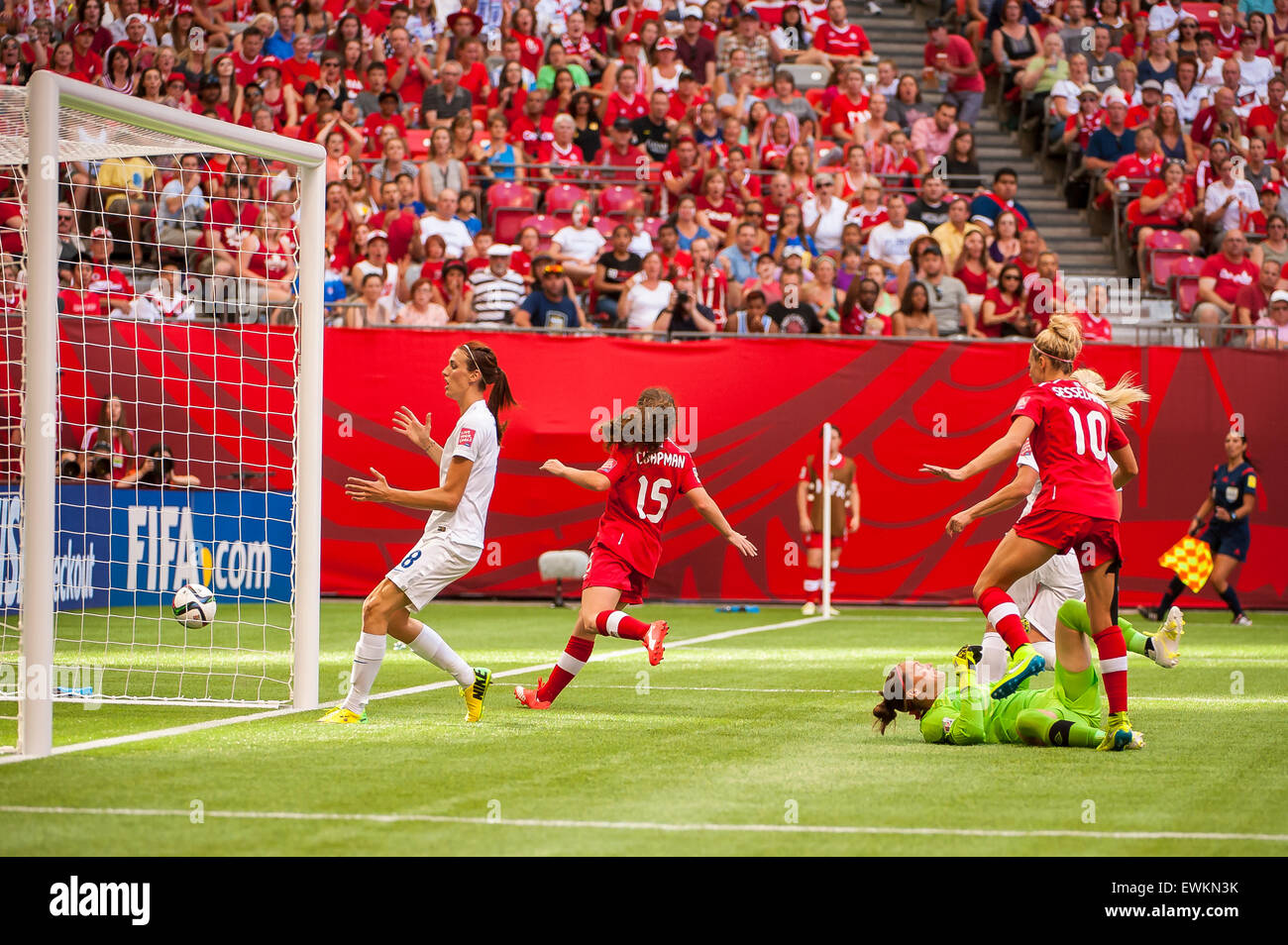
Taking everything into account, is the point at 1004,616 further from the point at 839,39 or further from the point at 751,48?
the point at 839,39

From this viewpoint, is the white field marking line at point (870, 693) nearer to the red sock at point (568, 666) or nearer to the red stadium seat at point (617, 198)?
the red sock at point (568, 666)

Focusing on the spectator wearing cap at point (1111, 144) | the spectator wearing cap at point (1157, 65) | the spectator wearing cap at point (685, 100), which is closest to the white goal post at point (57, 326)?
the spectator wearing cap at point (685, 100)

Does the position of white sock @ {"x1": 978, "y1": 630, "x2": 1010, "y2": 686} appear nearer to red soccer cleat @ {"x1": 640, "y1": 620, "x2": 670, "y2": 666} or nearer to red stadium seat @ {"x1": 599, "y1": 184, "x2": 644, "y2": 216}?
red soccer cleat @ {"x1": 640, "y1": 620, "x2": 670, "y2": 666}

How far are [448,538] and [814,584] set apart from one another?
10.4 m

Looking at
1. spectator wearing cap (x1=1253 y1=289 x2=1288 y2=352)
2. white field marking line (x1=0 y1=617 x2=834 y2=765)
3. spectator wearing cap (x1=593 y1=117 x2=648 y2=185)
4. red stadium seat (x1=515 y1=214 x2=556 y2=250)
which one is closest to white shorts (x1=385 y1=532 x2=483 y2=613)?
white field marking line (x1=0 y1=617 x2=834 y2=765)

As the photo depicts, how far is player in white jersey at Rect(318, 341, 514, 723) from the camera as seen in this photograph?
8.91 meters

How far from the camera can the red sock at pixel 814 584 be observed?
62.1ft

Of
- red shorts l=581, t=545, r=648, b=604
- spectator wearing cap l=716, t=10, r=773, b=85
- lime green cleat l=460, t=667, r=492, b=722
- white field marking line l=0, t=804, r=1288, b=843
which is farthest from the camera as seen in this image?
spectator wearing cap l=716, t=10, r=773, b=85

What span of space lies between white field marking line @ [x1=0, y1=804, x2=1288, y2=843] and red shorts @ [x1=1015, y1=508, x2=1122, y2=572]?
2479 mm

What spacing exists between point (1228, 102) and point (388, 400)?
1370cm

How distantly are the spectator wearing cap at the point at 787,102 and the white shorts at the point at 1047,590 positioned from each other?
13.6 metres
